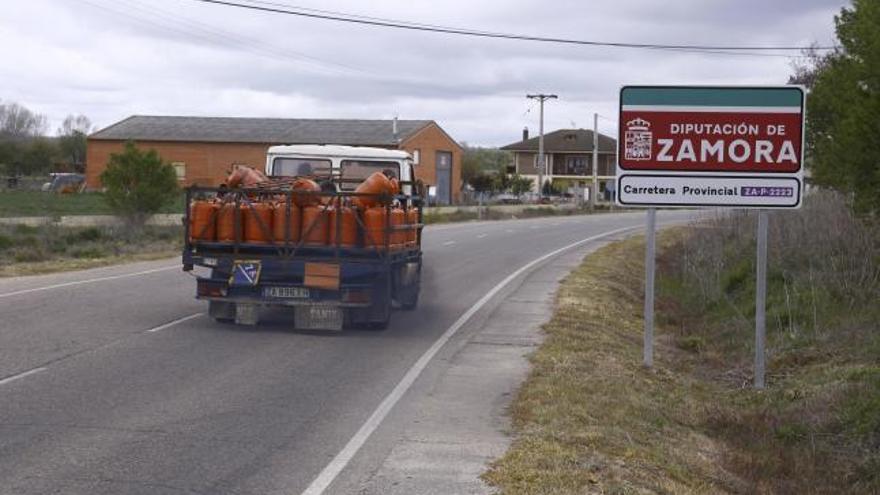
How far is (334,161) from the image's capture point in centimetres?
1848

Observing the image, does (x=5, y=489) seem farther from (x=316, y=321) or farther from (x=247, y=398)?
(x=316, y=321)

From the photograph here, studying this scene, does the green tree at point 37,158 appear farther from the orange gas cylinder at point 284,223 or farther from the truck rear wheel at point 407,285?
the orange gas cylinder at point 284,223

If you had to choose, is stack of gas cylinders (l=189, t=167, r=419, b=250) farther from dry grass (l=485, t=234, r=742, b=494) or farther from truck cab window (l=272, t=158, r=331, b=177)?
truck cab window (l=272, t=158, r=331, b=177)

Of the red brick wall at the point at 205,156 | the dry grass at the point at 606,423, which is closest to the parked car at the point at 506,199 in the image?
the red brick wall at the point at 205,156

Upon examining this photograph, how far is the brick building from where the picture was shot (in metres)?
72.8

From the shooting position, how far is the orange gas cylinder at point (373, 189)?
1513 centimetres

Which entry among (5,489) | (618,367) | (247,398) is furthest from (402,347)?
(5,489)

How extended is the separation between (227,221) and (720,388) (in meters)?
6.37

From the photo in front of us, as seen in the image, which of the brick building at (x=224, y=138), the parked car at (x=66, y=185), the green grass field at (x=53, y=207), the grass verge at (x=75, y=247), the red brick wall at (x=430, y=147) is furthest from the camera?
the parked car at (x=66, y=185)

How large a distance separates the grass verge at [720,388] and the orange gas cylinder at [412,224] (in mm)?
2253

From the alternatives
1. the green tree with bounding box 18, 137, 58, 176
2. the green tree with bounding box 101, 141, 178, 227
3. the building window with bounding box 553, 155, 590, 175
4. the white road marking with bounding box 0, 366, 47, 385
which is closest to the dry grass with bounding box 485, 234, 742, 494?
the white road marking with bounding box 0, 366, 47, 385

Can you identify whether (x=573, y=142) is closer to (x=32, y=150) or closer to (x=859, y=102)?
(x=32, y=150)

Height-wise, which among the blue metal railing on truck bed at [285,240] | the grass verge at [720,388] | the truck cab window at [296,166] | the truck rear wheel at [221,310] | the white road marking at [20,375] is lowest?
the grass verge at [720,388]

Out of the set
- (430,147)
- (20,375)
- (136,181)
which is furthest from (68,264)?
(430,147)
